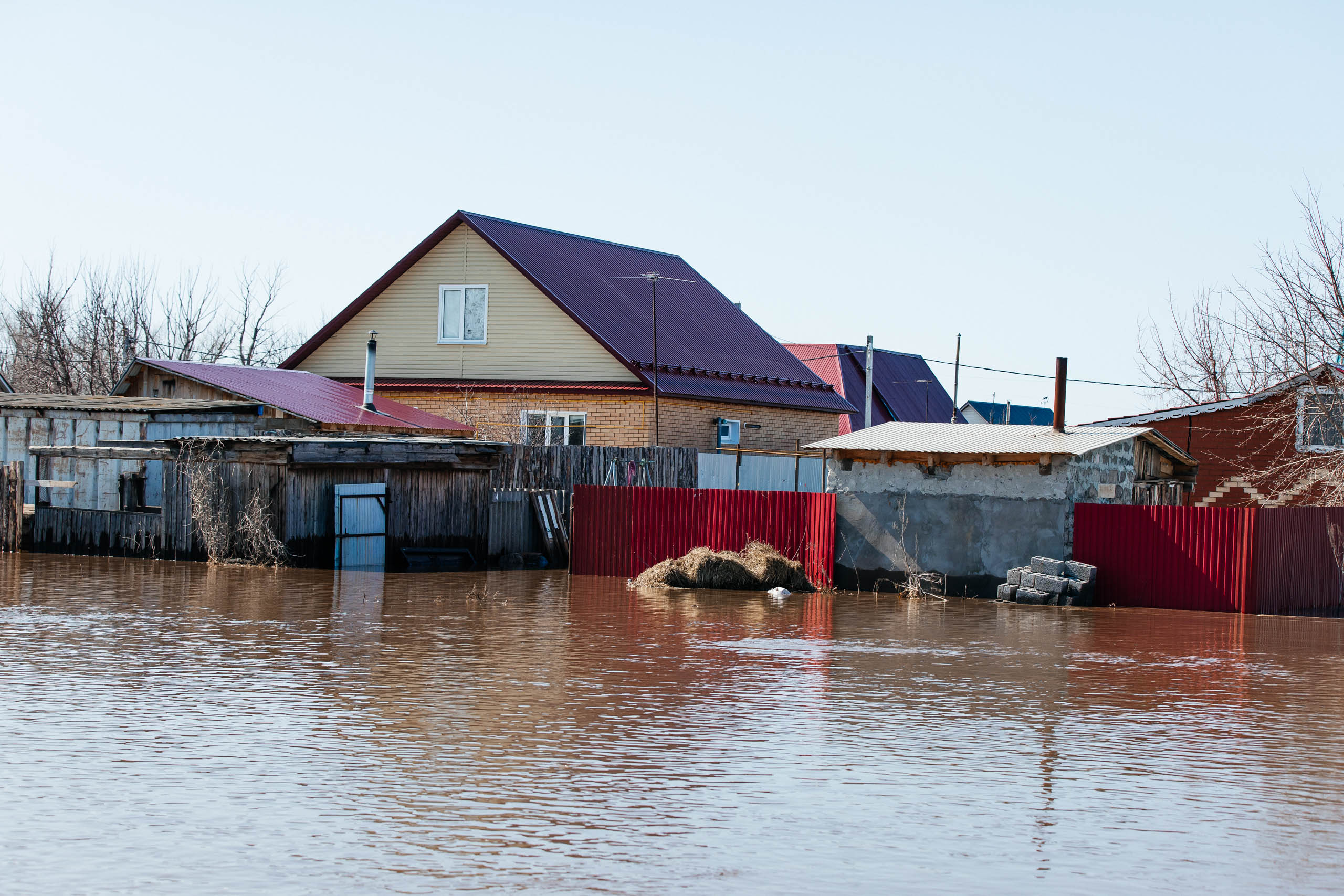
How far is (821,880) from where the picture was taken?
23.0 feet

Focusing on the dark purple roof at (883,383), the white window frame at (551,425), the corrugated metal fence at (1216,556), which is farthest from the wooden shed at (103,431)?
the dark purple roof at (883,383)

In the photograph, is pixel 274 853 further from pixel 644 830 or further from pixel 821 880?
pixel 821 880

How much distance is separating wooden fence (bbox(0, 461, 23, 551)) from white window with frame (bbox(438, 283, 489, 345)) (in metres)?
11.2

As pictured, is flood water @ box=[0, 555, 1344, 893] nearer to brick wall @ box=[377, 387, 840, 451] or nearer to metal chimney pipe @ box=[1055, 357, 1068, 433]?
metal chimney pipe @ box=[1055, 357, 1068, 433]

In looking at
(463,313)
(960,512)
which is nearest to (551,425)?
(463,313)

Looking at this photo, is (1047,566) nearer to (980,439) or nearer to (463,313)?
(980,439)

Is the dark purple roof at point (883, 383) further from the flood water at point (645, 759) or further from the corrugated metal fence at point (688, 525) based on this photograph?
the flood water at point (645, 759)

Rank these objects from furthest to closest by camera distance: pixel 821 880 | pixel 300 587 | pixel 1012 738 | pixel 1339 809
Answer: pixel 300 587 < pixel 1012 738 < pixel 1339 809 < pixel 821 880

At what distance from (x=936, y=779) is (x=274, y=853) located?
4113 millimetres

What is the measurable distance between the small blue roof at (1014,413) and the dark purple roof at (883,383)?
940 cm

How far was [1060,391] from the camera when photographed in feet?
81.9

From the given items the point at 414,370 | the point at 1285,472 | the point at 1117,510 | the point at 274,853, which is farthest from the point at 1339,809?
the point at 414,370

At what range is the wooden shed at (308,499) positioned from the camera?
2547cm

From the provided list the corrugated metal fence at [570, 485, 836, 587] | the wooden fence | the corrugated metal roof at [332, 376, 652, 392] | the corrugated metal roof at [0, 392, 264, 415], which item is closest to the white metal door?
the corrugated metal fence at [570, 485, 836, 587]
